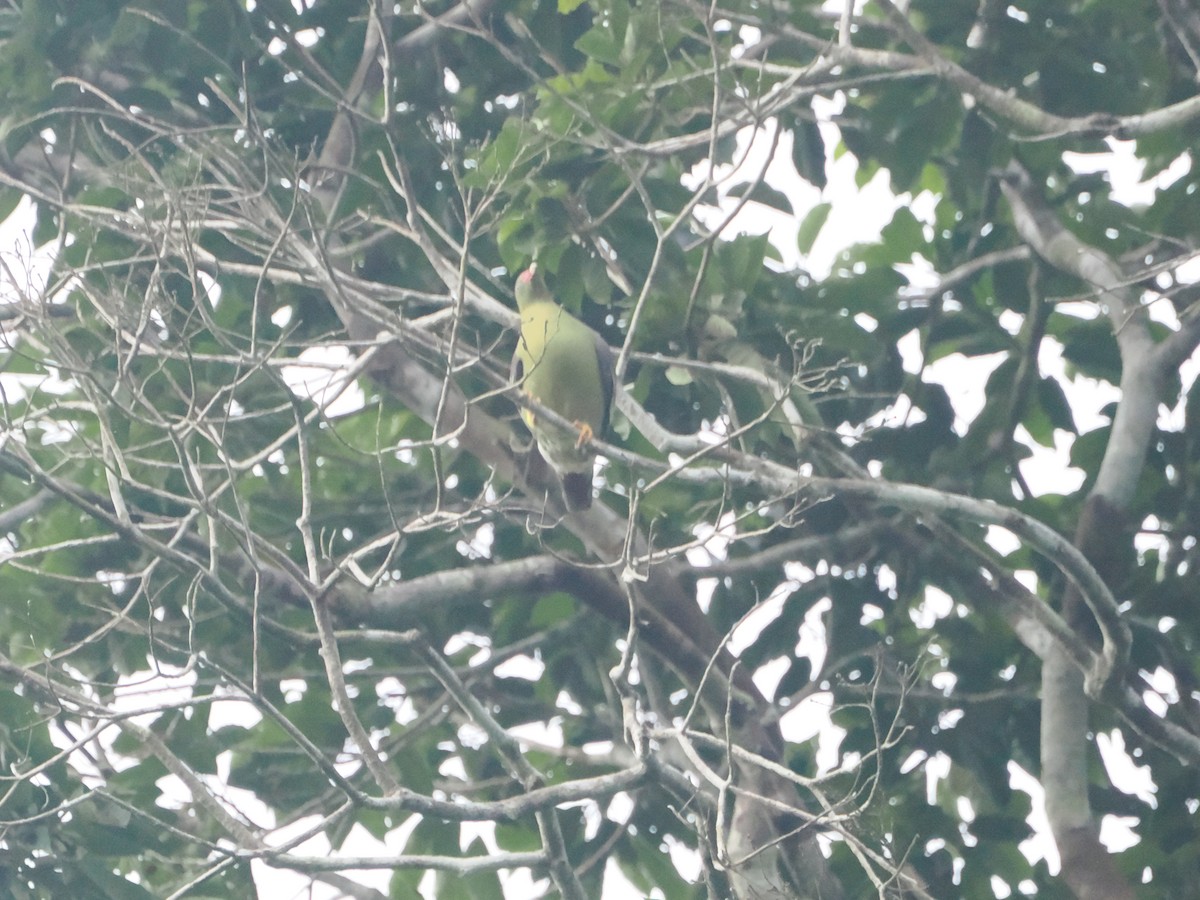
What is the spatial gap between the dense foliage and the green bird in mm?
138

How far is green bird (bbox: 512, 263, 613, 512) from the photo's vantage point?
181 inches

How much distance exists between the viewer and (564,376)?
5.04 meters

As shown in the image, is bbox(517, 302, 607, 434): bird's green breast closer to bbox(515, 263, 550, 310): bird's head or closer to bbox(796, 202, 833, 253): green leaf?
bbox(515, 263, 550, 310): bird's head

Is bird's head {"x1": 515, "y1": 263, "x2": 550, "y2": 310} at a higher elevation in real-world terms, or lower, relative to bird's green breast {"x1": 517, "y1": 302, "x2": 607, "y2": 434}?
higher

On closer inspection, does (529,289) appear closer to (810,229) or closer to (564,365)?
(564,365)

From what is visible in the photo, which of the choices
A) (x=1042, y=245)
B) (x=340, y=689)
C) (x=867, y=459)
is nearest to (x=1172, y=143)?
(x=1042, y=245)

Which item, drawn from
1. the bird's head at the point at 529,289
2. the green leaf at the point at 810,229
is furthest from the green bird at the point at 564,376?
the green leaf at the point at 810,229

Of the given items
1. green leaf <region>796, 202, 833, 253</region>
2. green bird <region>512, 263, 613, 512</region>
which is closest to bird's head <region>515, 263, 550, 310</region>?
green bird <region>512, 263, 613, 512</region>

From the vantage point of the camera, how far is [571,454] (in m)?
4.59

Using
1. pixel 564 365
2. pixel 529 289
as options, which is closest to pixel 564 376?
pixel 564 365

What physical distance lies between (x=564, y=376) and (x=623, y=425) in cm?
44

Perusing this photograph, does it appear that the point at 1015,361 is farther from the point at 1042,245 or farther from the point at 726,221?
the point at 726,221

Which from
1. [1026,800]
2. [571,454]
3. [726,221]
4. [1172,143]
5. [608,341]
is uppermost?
[1172,143]

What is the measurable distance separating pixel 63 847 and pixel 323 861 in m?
1.84
